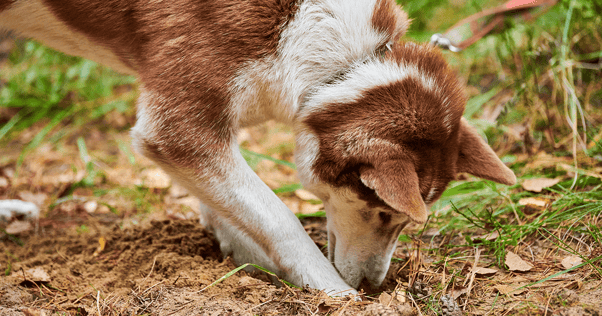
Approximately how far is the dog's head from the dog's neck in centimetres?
6

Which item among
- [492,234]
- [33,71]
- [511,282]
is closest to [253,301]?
[511,282]

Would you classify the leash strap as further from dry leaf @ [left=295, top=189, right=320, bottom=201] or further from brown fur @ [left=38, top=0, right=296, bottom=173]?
brown fur @ [left=38, top=0, right=296, bottom=173]

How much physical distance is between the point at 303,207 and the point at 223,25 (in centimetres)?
158

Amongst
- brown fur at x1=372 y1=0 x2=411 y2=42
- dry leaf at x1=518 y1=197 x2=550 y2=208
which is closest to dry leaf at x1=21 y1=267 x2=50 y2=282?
brown fur at x1=372 y1=0 x2=411 y2=42

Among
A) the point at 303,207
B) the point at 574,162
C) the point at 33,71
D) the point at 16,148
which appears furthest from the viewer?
the point at 33,71

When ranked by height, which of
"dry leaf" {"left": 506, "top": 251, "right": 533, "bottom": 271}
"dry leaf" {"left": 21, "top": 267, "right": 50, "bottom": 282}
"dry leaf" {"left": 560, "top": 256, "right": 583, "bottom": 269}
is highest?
"dry leaf" {"left": 21, "top": 267, "right": 50, "bottom": 282}

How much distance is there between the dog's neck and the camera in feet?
6.87

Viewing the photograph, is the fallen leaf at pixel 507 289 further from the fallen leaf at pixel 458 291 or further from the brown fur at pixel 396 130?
the brown fur at pixel 396 130

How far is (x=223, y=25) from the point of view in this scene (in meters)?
2.00

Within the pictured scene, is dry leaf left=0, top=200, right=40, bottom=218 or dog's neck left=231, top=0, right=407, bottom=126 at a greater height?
dog's neck left=231, top=0, right=407, bottom=126

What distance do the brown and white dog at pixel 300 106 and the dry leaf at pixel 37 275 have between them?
776mm

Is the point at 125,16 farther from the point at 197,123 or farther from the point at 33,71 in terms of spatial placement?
→ the point at 33,71

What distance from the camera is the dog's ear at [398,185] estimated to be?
5.51 feet

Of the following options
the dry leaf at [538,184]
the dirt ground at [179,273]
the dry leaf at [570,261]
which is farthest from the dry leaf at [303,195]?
the dry leaf at [570,261]
